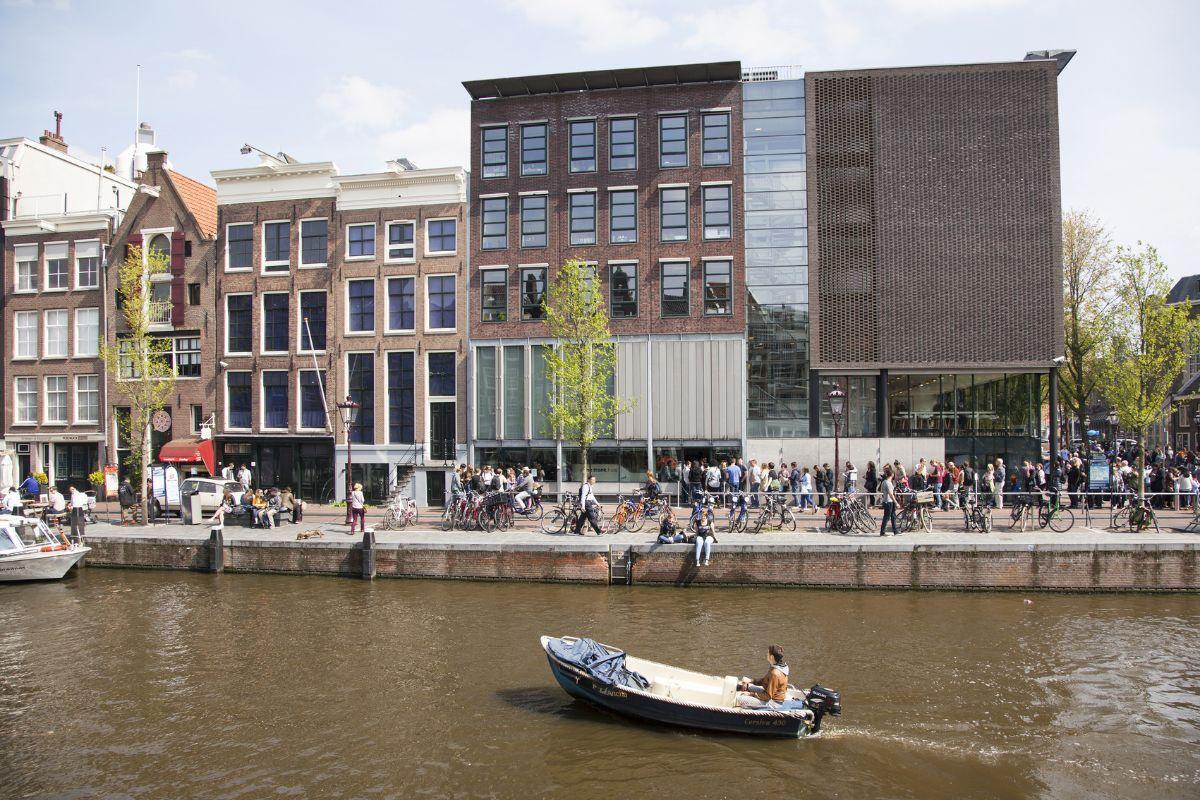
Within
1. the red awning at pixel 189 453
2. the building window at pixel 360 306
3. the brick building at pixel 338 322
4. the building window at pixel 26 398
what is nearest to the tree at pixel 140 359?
the red awning at pixel 189 453

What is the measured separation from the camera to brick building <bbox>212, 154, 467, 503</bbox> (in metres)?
36.0

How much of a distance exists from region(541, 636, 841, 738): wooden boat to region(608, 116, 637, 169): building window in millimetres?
25373

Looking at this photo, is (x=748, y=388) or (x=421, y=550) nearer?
(x=421, y=550)

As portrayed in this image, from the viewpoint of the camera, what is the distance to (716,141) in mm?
34812

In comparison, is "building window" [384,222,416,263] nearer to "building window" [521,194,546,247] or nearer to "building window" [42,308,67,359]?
"building window" [521,194,546,247]

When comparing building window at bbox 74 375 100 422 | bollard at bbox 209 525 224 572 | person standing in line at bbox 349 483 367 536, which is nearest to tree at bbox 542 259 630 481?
person standing in line at bbox 349 483 367 536

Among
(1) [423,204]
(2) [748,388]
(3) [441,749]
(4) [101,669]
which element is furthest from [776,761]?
(1) [423,204]

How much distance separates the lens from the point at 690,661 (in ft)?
53.8

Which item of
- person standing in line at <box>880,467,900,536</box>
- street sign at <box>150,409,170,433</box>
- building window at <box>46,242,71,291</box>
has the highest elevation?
building window at <box>46,242,71,291</box>

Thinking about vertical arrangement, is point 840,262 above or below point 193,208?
below

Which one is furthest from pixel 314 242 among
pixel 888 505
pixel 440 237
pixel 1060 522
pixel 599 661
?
pixel 1060 522

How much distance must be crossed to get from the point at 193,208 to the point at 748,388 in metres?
28.5

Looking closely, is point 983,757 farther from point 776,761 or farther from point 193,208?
point 193,208

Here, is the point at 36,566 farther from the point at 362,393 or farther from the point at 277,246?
the point at 277,246
